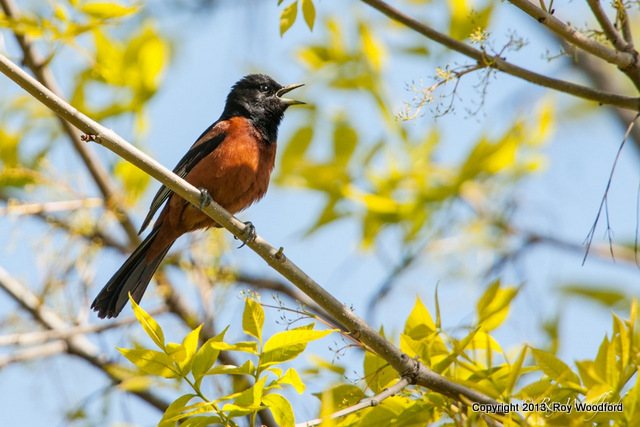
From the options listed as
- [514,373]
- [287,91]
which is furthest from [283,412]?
[287,91]

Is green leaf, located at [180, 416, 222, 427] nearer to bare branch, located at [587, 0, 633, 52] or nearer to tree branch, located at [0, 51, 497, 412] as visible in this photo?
tree branch, located at [0, 51, 497, 412]

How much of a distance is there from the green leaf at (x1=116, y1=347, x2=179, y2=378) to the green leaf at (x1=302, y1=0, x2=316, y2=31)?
1196mm

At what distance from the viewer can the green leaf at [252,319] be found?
6.64 ft

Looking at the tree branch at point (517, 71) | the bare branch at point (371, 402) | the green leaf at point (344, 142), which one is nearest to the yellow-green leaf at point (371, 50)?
the green leaf at point (344, 142)

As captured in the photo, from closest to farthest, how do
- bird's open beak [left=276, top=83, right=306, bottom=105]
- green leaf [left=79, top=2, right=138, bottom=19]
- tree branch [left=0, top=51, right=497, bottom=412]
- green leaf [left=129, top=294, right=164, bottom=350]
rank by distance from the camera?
green leaf [left=129, top=294, right=164, bottom=350], tree branch [left=0, top=51, right=497, bottom=412], green leaf [left=79, top=2, right=138, bottom=19], bird's open beak [left=276, top=83, right=306, bottom=105]

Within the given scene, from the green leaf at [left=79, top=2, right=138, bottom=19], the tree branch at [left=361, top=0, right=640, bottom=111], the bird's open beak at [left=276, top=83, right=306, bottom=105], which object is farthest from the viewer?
the bird's open beak at [left=276, top=83, right=306, bottom=105]

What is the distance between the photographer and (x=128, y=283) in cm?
Result: 405

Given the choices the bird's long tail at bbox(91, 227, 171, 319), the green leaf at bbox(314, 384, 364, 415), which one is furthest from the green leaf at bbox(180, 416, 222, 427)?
the bird's long tail at bbox(91, 227, 171, 319)

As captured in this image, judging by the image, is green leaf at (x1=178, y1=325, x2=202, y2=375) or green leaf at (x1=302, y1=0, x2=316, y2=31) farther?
green leaf at (x1=302, y1=0, x2=316, y2=31)

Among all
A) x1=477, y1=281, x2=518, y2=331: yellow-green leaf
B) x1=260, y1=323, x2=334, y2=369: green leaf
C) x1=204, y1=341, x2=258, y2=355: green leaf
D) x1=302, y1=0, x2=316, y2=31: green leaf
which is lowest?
x1=260, y1=323, x2=334, y2=369: green leaf

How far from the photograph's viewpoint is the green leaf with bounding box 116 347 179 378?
1966 mm

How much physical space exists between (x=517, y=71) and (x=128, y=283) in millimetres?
2434

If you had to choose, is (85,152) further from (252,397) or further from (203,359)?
(252,397)

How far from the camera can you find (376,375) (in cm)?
230
